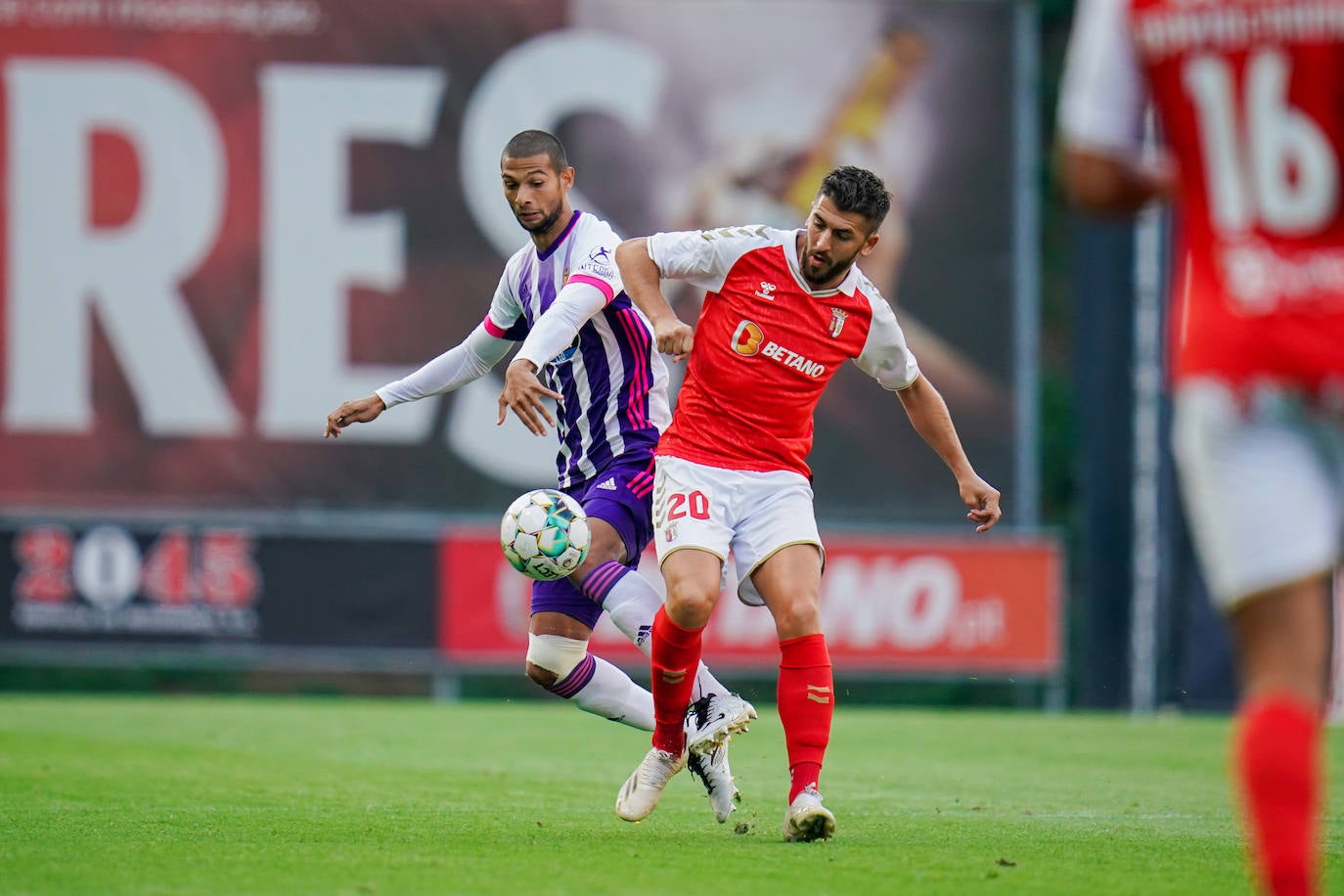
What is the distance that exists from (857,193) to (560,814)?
2428 mm

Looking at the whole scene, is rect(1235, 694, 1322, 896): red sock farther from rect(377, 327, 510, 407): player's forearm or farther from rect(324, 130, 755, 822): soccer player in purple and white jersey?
rect(377, 327, 510, 407): player's forearm

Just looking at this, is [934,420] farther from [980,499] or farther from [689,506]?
[689,506]

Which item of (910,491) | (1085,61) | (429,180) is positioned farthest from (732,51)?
(1085,61)

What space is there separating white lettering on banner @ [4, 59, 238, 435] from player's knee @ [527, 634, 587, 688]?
33.4 ft

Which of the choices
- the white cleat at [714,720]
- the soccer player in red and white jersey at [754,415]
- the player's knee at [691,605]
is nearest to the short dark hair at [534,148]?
the soccer player in red and white jersey at [754,415]

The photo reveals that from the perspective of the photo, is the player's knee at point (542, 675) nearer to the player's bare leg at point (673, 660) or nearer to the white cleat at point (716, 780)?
the player's bare leg at point (673, 660)

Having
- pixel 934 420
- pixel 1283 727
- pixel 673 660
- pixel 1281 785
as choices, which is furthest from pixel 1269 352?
pixel 934 420

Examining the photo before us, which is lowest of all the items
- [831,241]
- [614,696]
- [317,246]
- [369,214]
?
[614,696]

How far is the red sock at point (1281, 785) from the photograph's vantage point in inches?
130

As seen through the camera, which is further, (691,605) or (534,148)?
(534,148)

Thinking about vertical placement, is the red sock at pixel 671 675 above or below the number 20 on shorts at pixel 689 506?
below

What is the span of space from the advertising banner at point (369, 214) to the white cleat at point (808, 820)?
10781mm

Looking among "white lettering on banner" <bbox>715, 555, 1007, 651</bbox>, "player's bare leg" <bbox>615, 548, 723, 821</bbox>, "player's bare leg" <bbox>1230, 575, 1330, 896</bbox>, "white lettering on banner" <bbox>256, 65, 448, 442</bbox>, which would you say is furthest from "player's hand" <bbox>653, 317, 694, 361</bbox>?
"white lettering on banner" <bbox>256, 65, 448, 442</bbox>

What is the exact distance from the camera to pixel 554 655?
6.80 metres
